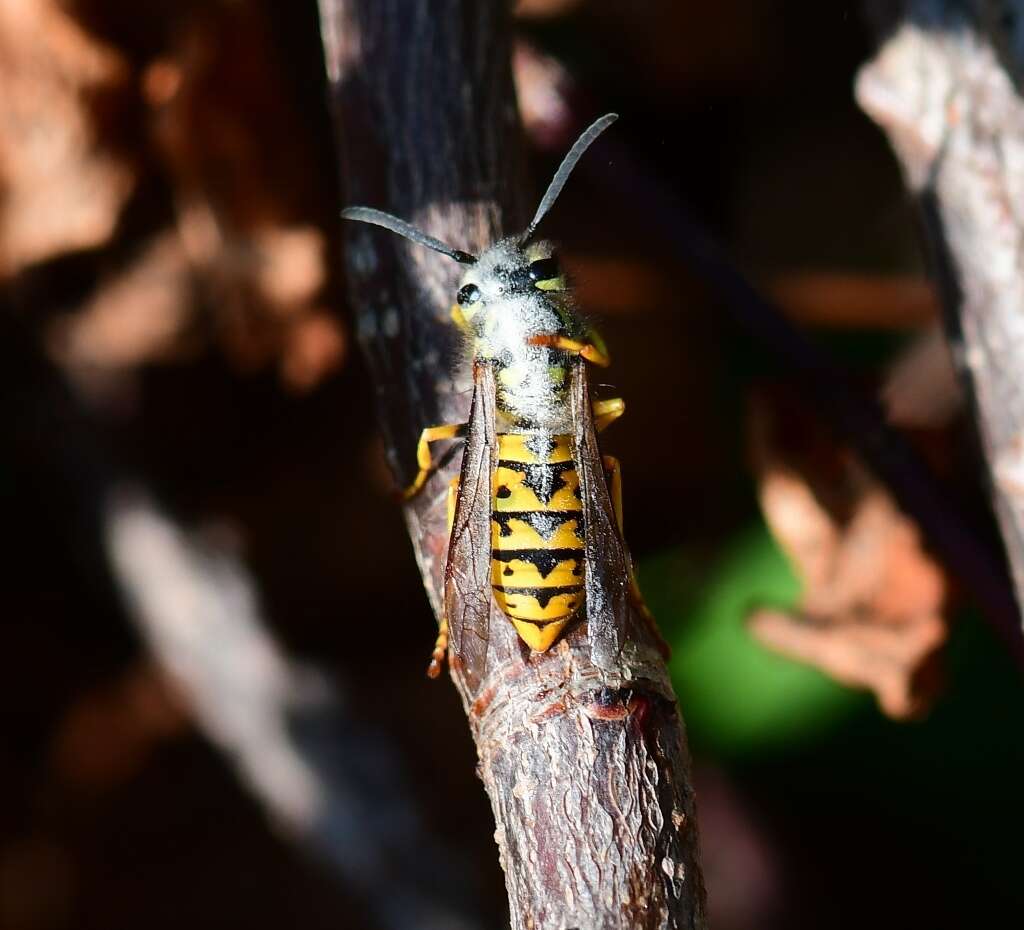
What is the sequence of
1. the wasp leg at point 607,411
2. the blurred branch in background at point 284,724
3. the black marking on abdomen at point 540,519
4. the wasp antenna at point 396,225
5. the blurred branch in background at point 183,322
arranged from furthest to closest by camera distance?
the blurred branch in background at point 284,724, the blurred branch in background at point 183,322, the wasp leg at point 607,411, the black marking on abdomen at point 540,519, the wasp antenna at point 396,225

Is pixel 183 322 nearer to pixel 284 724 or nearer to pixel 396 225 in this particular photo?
pixel 284 724

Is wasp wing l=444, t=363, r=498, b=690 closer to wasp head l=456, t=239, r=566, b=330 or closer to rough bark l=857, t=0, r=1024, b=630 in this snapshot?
wasp head l=456, t=239, r=566, b=330

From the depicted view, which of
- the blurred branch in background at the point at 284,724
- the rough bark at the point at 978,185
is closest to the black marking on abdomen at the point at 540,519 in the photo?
the rough bark at the point at 978,185

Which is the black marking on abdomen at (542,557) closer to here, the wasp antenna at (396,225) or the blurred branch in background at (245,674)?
the wasp antenna at (396,225)

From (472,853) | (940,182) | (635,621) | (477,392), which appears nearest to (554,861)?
(635,621)

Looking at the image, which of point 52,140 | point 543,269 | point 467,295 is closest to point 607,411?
point 543,269

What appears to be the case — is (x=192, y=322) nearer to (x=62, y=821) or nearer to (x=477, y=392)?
(x=477, y=392)

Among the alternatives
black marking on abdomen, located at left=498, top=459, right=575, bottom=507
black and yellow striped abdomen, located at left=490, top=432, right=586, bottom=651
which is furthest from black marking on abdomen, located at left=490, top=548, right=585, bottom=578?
black marking on abdomen, located at left=498, top=459, right=575, bottom=507
